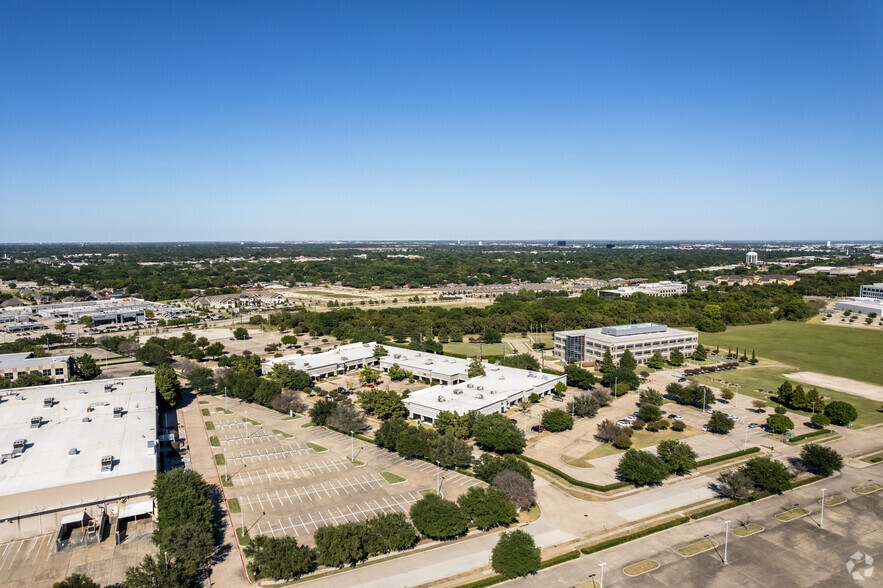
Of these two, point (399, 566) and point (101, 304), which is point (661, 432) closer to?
point (399, 566)

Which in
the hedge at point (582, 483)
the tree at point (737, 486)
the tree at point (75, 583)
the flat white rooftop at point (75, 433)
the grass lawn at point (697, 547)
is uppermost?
the flat white rooftop at point (75, 433)

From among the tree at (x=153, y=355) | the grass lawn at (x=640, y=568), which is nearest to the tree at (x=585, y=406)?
the grass lawn at (x=640, y=568)

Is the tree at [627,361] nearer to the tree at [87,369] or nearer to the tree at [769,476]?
the tree at [769,476]

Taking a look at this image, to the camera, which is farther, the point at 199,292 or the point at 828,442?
the point at 199,292

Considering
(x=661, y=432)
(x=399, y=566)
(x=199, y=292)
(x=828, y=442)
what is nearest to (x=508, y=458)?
(x=399, y=566)

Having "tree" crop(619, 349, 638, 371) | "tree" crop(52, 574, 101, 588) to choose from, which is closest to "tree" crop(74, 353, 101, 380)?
"tree" crop(52, 574, 101, 588)

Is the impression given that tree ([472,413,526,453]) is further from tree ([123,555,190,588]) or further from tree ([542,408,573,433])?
tree ([123,555,190,588])

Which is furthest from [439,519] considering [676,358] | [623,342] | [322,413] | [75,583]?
[676,358]
